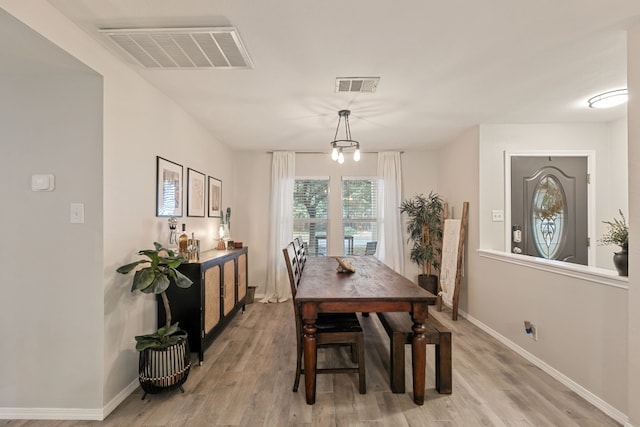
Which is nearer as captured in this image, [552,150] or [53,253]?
[53,253]

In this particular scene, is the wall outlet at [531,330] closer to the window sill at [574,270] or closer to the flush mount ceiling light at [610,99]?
the window sill at [574,270]

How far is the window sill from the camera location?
1999 millimetres

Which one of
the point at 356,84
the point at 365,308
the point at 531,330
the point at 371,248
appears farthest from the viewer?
the point at 371,248

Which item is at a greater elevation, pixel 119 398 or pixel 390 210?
pixel 390 210

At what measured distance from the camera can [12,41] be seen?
5.39 ft

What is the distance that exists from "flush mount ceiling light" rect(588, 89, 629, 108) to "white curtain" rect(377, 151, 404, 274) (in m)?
2.43

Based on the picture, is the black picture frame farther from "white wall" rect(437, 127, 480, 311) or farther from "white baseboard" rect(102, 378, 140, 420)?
"white wall" rect(437, 127, 480, 311)

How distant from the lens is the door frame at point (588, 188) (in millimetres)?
3521

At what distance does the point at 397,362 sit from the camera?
7.29 ft

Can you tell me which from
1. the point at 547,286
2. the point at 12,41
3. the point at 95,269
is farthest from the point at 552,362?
the point at 12,41

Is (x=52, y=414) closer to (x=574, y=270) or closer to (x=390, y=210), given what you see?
(x=574, y=270)

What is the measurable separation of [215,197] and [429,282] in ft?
10.6

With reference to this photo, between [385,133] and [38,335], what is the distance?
3.76m

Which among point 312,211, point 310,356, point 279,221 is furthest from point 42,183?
point 312,211
